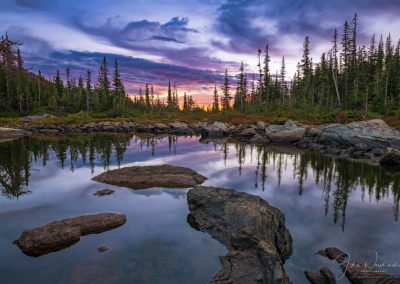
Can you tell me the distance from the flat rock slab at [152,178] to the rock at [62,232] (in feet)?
16.9

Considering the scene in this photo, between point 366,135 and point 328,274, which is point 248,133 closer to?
point 366,135

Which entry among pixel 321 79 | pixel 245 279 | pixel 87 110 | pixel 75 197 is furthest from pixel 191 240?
pixel 87 110

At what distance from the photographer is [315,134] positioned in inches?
1512

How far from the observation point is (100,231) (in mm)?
10203

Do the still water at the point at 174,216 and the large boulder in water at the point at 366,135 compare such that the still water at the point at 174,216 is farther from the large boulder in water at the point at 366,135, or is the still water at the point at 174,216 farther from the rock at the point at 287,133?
the rock at the point at 287,133

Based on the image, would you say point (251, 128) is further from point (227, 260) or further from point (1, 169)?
point (227, 260)

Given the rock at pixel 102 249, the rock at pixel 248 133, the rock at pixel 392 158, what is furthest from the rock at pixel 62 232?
the rock at pixel 248 133

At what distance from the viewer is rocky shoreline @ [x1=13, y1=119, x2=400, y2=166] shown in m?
27.9

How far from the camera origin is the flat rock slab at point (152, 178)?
16.4m

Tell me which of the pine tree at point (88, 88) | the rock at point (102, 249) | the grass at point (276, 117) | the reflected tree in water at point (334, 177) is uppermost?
the pine tree at point (88, 88)

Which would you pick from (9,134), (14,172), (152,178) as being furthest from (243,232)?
(9,134)

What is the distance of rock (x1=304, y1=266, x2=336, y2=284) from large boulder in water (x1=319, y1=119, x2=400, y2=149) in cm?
2422

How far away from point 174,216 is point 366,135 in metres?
24.7

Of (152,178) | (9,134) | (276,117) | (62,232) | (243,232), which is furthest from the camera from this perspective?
(276,117)
